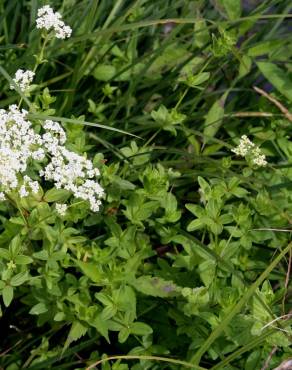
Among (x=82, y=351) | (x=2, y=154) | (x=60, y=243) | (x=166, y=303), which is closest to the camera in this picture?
(x=2, y=154)

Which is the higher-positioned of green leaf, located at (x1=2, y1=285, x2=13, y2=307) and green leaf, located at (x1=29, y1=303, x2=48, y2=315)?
green leaf, located at (x1=2, y1=285, x2=13, y2=307)

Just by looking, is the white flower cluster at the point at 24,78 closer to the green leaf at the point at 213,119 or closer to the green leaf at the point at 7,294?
the green leaf at the point at 7,294

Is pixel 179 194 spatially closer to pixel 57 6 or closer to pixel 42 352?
pixel 42 352

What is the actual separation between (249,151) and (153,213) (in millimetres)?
332

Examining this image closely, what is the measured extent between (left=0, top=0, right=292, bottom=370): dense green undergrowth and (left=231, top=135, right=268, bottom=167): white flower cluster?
0.04 ft

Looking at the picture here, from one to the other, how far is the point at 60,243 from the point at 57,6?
43.3 inches

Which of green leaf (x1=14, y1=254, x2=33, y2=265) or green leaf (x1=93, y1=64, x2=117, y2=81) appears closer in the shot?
green leaf (x1=14, y1=254, x2=33, y2=265)

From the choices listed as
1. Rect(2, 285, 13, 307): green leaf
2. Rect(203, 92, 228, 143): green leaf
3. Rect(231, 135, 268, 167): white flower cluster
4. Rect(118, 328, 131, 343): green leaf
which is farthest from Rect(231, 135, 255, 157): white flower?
Rect(2, 285, 13, 307): green leaf

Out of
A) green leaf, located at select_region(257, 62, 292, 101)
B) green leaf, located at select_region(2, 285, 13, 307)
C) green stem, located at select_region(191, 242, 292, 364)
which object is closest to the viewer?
green stem, located at select_region(191, 242, 292, 364)

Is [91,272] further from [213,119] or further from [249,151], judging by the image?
[213,119]

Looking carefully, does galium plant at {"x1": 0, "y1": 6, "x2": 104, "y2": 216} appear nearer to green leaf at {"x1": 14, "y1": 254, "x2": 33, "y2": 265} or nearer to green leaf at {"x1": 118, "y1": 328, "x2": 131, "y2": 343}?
green leaf at {"x1": 14, "y1": 254, "x2": 33, "y2": 265}

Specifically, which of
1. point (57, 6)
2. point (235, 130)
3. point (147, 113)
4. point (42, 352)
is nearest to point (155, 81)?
point (147, 113)

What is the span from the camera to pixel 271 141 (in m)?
2.29

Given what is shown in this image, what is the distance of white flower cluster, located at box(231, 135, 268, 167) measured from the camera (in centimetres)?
190
